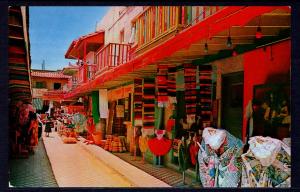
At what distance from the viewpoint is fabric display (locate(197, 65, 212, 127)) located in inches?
343

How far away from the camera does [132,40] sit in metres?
14.7

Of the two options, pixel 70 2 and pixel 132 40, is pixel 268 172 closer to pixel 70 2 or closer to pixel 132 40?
pixel 70 2

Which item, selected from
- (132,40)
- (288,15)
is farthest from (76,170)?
(132,40)

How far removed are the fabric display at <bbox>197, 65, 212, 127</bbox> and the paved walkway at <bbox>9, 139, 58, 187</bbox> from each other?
307 cm

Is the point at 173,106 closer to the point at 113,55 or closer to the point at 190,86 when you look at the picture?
the point at 190,86

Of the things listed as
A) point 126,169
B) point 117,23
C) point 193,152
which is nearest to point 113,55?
point 117,23

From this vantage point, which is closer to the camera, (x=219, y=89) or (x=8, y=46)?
(x=8, y=46)

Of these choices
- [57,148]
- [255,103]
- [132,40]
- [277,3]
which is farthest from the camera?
[132,40]

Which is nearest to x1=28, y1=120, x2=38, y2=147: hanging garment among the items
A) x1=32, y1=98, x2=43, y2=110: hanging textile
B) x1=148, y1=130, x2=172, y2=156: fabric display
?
x1=32, y1=98, x2=43, y2=110: hanging textile

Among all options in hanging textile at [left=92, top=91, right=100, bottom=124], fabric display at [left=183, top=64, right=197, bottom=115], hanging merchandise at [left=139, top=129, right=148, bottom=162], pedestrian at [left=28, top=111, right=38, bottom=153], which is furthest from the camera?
hanging textile at [left=92, top=91, right=100, bottom=124]

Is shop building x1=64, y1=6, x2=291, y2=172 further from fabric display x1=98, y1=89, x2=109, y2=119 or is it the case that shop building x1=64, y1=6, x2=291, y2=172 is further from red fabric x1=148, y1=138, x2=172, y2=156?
red fabric x1=148, y1=138, x2=172, y2=156

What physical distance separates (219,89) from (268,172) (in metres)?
2.99

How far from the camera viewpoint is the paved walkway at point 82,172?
305 inches

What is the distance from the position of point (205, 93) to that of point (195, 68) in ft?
1.71
